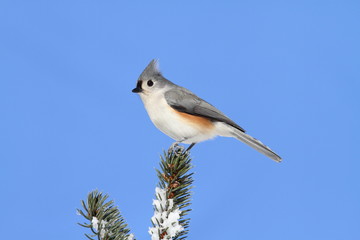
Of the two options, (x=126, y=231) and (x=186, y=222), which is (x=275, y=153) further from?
(x=126, y=231)

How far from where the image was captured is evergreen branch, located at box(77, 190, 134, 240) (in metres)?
2.06

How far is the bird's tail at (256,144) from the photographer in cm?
396

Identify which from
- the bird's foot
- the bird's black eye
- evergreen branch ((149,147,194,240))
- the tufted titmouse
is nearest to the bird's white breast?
the tufted titmouse

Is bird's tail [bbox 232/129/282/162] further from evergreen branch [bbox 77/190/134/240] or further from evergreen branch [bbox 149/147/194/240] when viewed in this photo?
evergreen branch [bbox 77/190/134/240]

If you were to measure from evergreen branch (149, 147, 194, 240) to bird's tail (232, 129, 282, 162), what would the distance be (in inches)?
60.0

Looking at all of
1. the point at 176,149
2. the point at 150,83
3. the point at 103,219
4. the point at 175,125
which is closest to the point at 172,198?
the point at 103,219

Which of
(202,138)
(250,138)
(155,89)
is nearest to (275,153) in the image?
(250,138)

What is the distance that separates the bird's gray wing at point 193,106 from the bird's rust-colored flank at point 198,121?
0.14ft

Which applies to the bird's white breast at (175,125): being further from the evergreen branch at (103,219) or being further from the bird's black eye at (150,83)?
the evergreen branch at (103,219)

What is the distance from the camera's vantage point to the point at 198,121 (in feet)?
13.7

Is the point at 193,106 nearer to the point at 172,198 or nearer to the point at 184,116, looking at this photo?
the point at 184,116

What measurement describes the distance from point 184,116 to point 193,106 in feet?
0.68

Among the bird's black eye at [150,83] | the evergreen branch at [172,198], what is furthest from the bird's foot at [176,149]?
the bird's black eye at [150,83]

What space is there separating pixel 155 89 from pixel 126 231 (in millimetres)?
2546
